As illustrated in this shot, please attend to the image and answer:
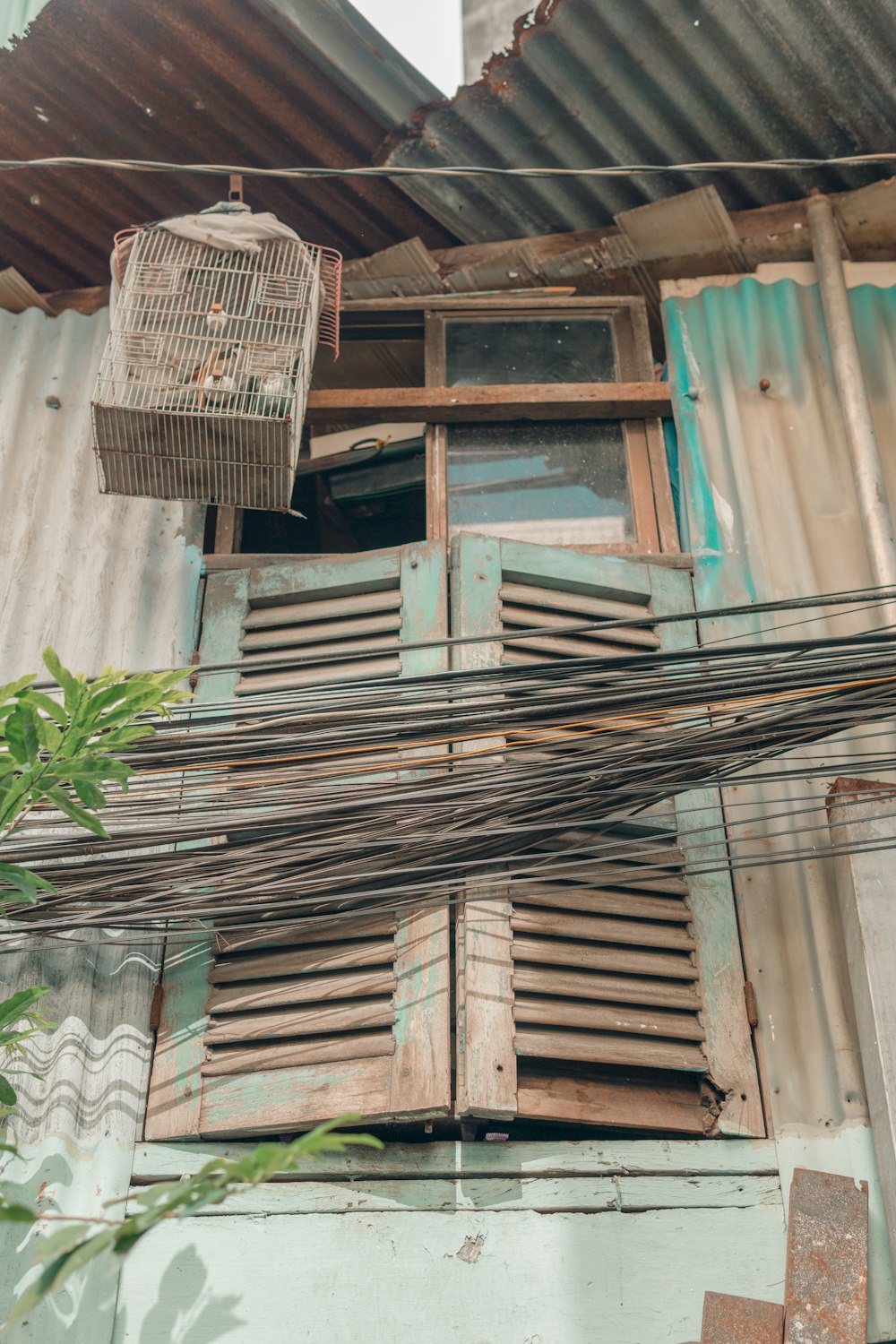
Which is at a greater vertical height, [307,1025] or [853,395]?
[853,395]

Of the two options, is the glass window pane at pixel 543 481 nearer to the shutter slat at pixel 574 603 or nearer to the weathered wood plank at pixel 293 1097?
the shutter slat at pixel 574 603

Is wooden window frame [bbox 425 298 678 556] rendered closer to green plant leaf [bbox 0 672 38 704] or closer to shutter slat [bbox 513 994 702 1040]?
shutter slat [bbox 513 994 702 1040]

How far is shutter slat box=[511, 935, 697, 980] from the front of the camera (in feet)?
11.5

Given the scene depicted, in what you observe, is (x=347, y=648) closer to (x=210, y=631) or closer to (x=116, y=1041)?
(x=210, y=631)

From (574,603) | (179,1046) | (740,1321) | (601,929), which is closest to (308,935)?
(179,1046)

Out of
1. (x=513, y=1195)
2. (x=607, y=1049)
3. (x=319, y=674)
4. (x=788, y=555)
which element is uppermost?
(x=788, y=555)

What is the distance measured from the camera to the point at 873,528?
14.0 feet

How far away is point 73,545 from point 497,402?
1487 millimetres

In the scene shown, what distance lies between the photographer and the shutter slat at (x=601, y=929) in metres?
3.54

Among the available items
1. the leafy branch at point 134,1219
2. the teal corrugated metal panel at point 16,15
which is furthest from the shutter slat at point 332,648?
the teal corrugated metal panel at point 16,15

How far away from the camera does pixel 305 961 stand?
3615 mm

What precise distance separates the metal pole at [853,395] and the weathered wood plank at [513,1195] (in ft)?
5.76

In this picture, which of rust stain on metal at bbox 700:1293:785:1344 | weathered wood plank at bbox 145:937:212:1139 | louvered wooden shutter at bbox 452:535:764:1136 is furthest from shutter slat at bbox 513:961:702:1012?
weathered wood plank at bbox 145:937:212:1139

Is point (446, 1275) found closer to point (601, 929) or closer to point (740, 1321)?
point (740, 1321)
